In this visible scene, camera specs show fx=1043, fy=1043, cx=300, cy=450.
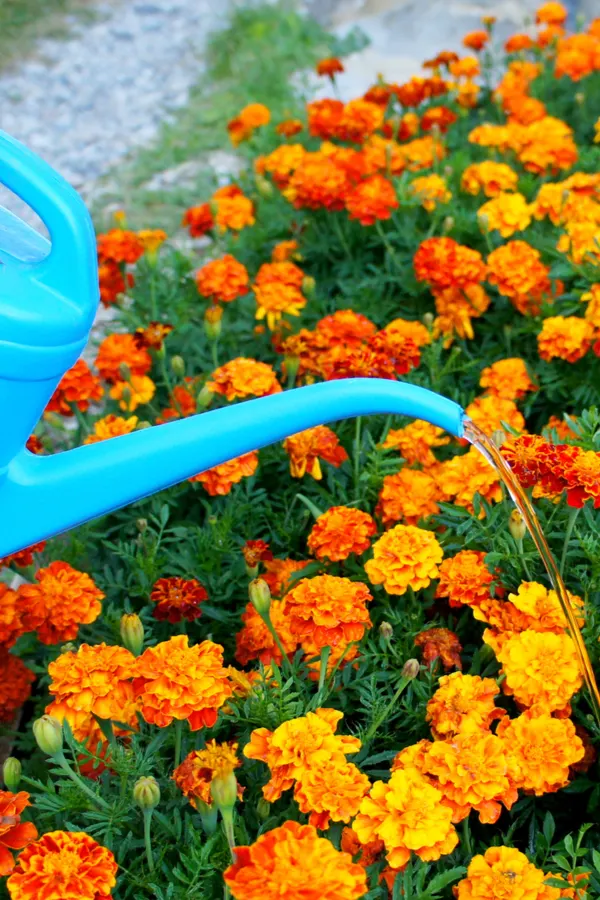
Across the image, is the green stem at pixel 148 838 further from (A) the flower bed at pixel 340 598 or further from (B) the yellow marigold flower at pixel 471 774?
(B) the yellow marigold flower at pixel 471 774

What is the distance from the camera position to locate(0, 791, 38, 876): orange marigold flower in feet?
2.97

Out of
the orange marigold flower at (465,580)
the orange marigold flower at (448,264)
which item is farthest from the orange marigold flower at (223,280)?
the orange marigold flower at (465,580)

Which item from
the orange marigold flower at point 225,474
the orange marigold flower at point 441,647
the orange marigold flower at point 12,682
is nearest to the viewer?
the orange marigold flower at point 441,647

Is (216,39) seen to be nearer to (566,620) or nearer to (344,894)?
(566,620)

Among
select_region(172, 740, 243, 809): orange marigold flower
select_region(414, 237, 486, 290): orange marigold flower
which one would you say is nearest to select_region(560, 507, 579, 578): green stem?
select_region(172, 740, 243, 809): orange marigold flower

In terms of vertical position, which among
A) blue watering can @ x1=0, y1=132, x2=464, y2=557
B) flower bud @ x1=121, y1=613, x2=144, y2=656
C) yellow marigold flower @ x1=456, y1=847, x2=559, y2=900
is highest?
blue watering can @ x1=0, y1=132, x2=464, y2=557

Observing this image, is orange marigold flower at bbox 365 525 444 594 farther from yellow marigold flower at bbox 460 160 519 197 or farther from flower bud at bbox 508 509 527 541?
yellow marigold flower at bbox 460 160 519 197

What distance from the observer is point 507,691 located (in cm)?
109

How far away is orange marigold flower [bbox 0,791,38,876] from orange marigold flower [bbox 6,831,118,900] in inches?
1.5

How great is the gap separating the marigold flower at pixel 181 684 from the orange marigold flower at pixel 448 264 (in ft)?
2.91

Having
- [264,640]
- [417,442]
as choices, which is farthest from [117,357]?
[264,640]

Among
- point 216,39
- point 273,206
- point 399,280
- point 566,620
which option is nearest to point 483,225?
point 399,280

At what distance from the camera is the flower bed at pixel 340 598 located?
92 cm

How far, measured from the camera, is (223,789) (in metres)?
0.88
